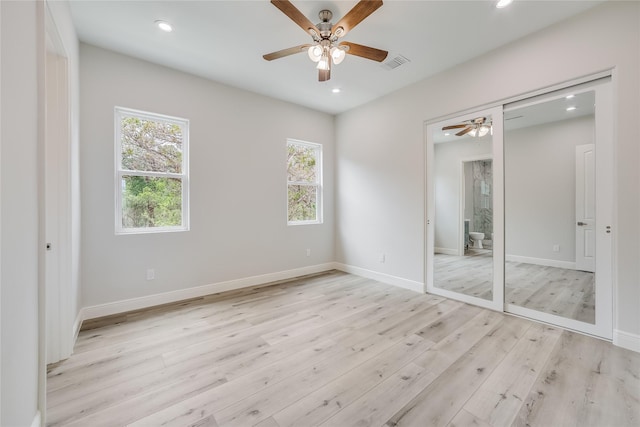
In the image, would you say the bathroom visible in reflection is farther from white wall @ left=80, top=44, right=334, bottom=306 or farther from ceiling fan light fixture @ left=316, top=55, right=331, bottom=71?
white wall @ left=80, top=44, right=334, bottom=306

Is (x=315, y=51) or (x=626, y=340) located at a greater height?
(x=315, y=51)

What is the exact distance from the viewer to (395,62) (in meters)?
3.16

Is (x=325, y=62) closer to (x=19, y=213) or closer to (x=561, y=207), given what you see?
(x=19, y=213)

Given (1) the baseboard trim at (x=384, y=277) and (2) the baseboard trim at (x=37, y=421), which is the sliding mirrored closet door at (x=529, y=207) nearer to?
(1) the baseboard trim at (x=384, y=277)

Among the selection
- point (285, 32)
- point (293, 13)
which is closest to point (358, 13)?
point (293, 13)

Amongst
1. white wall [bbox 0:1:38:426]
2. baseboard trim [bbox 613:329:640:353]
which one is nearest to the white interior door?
baseboard trim [bbox 613:329:640:353]

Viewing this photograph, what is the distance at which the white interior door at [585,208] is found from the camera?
2.49 m

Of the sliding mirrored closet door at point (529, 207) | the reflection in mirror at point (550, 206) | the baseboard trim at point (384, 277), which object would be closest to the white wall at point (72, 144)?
the baseboard trim at point (384, 277)

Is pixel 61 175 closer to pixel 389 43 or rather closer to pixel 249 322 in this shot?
pixel 249 322

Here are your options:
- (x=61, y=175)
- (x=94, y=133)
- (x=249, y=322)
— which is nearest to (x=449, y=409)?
(x=249, y=322)

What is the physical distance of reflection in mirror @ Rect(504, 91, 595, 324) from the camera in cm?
259

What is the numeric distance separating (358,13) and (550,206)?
116 inches

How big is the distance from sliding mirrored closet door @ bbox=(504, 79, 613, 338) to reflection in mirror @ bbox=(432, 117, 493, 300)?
21 cm

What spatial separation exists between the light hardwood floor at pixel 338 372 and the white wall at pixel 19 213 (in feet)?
1.71
